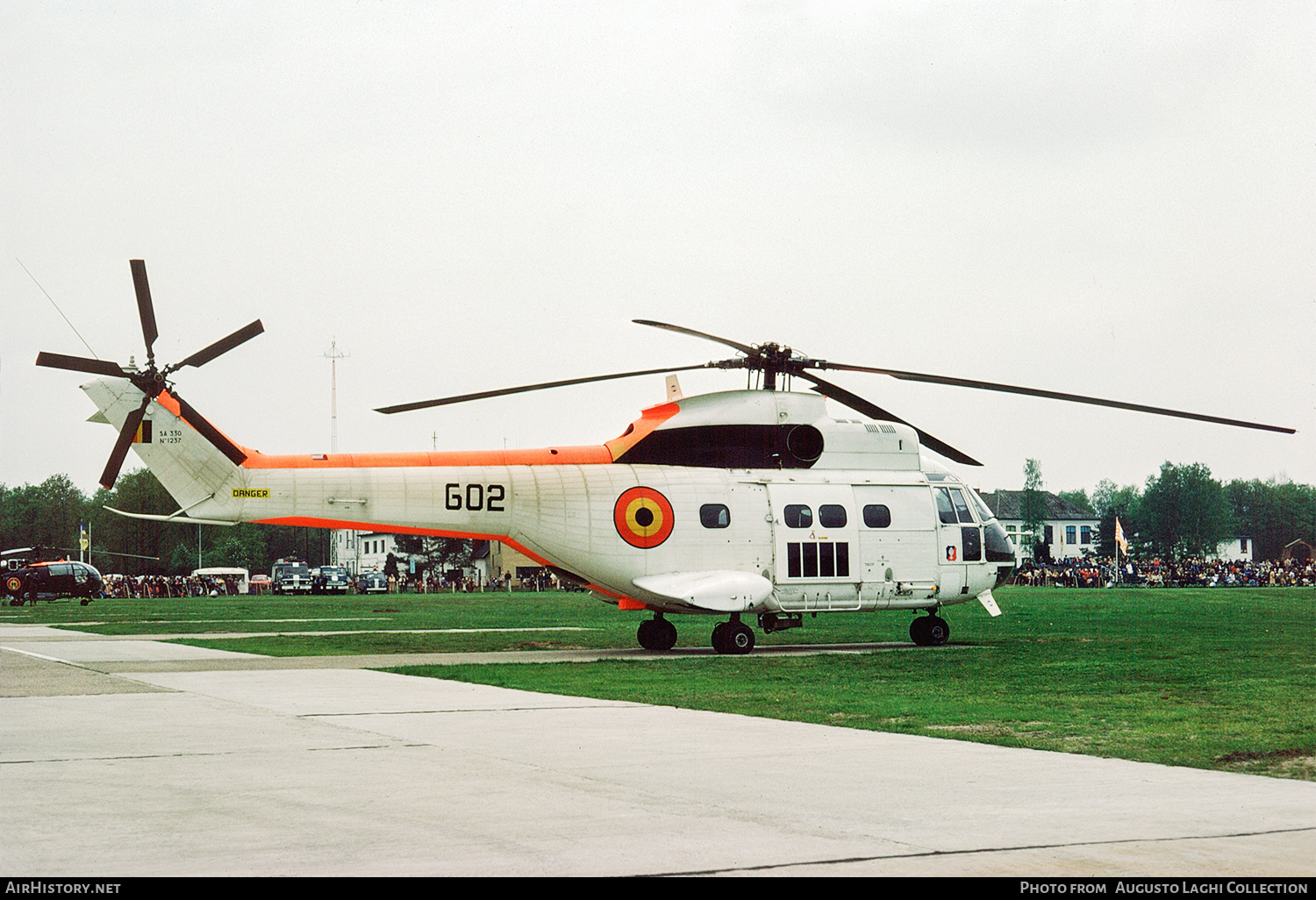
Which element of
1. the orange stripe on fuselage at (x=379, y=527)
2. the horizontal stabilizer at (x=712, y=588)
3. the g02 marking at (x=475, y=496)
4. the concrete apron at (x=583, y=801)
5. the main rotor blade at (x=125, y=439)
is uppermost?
the main rotor blade at (x=125, y=439)

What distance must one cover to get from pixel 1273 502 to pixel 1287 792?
646 feet

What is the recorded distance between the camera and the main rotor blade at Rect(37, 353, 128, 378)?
2323cm

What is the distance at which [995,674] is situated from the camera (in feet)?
58.8

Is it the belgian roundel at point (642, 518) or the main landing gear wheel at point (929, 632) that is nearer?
the belgian roundel at point (642, 518)

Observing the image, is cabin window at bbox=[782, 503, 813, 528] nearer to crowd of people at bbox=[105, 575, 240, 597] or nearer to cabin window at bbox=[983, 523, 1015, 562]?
cabin window at bbox=[983, 523, 1015, 562]

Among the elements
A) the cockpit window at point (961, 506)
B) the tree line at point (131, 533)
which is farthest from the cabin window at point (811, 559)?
the tree line at point (131, 533)

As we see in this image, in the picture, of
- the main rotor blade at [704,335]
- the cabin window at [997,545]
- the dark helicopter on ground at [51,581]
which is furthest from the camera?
the dark helicopter on ground at [51,581]

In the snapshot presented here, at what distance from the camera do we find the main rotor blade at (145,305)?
2336 cm

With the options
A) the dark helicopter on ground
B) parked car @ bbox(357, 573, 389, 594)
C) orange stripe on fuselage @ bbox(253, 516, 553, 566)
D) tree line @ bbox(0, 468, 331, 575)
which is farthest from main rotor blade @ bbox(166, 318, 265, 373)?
tree line @ bbox(0, 468, 331, 575)

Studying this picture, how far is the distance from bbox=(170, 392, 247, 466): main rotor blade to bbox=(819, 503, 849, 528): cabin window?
34.1 ft

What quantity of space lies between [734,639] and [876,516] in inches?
164

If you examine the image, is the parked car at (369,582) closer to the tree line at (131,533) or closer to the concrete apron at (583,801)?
the tree line at (131,533)

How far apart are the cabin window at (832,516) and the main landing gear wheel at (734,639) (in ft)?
9.49
